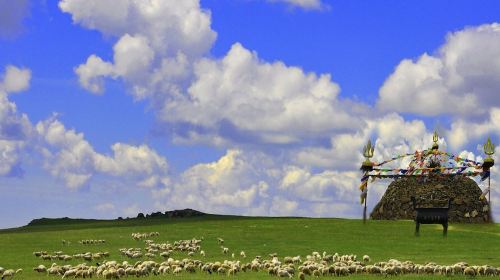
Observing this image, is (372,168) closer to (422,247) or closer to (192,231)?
(192,231)

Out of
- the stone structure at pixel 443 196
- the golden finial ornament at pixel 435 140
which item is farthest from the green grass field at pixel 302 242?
the golden finial ornament at pixel 435 140

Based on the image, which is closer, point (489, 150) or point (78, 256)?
point (78, 256)

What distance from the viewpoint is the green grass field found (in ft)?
165

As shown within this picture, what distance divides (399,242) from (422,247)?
164 inches

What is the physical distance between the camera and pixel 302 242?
210ft

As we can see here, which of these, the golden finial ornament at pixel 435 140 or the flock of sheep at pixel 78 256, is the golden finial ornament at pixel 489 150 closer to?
the golden finial ornament at pixel 435 140

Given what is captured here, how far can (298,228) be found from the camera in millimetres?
79750

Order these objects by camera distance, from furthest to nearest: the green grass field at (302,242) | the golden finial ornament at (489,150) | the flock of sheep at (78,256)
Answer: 1. the golden finial ornament at (489,150)
2. the green grass field at (302,242)
3. the flock of sheep at (78,256)

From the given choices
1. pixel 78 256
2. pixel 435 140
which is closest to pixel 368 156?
pixel 435 140

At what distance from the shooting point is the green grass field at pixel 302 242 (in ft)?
165

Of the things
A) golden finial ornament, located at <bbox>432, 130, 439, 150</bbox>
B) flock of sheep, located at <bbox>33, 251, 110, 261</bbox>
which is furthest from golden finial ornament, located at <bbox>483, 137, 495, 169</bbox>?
flock of sheep, located at <bbox>33, 251, 110, 261</bbox>

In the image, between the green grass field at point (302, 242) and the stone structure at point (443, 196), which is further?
the stone structure at point (443, 196)

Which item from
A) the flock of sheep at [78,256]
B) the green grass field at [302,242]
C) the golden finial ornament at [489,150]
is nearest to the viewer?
the flock of sheep at [78,256]

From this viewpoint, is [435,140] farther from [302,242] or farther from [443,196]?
[302,242]
